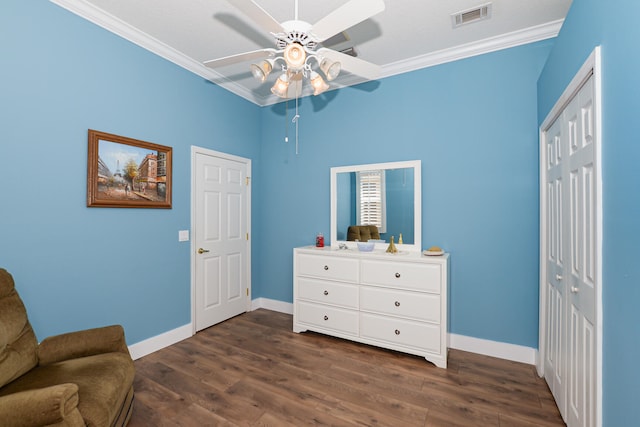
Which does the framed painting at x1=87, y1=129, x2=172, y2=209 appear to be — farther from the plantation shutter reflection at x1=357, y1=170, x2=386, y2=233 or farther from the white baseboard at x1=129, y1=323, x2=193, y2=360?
the plantation shutter reflection at x1=357, y1=170, x2=386, y2=233

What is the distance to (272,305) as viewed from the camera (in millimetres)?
4297

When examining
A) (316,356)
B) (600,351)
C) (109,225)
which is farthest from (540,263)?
(109,225)

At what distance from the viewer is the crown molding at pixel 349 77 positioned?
248 centimetres

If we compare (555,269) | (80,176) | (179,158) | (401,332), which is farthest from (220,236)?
(555,269)

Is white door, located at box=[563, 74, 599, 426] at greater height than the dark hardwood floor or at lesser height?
greater

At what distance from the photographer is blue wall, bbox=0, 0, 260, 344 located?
2100 mm

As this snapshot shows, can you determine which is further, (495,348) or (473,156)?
(473,156)

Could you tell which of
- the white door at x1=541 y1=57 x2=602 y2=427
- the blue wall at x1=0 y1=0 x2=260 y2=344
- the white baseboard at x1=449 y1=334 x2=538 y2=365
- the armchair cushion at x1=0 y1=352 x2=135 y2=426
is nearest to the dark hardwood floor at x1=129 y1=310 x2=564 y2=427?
the white baseboard at x1=449 y1=334 x2=538 y2=365

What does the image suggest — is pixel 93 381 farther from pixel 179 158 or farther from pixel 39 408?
pixel 179 158

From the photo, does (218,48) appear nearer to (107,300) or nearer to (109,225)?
(109,225)

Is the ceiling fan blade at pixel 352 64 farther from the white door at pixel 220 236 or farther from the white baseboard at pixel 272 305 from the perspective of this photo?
the white baseboard at pixel 272 305

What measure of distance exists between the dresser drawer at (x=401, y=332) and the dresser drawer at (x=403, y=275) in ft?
1.14

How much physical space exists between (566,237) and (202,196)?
343cm

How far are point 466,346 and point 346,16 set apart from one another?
10.2 ft
